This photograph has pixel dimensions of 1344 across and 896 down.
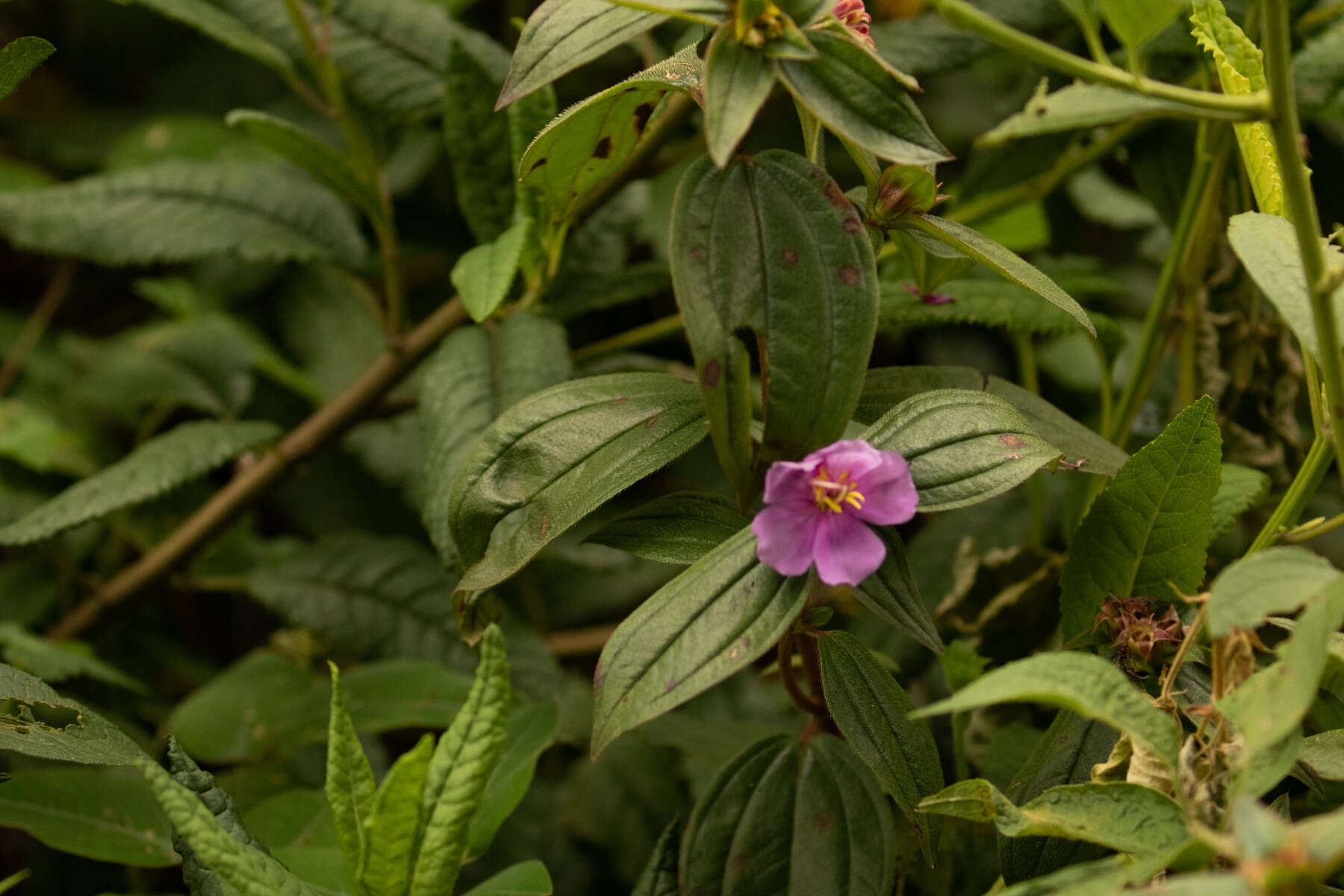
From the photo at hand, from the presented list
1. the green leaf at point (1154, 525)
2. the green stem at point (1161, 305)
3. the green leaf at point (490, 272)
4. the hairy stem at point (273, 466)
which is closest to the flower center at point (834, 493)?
the green leaf at point (1154, 525)

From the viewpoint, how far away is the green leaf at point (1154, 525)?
63cm

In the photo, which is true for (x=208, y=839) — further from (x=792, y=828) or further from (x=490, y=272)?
(x=490, y=272)

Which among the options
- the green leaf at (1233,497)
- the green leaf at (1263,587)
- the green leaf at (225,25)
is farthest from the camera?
the green leaf at (225,25)

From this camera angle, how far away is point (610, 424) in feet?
2.07

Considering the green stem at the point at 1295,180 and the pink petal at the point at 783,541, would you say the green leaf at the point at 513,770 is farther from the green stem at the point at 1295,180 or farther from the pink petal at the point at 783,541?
the green stem at the point at 1295,180

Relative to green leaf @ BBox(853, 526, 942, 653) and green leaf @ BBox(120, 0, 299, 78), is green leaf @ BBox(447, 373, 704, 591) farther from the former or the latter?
green leaf @ BBox(120, 0, 299, 78)

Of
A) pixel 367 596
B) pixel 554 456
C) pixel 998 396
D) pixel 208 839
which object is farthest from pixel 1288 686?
pixel 367 596

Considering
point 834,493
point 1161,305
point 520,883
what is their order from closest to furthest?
point 834,493
point 520,883
point 1161,305

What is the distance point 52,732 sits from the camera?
64 cm

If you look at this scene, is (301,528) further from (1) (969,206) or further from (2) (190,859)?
(1) (969,206)

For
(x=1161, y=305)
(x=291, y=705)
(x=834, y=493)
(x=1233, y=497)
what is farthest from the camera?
(x=291, y=705)

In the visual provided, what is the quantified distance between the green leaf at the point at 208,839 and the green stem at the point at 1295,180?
0.58m

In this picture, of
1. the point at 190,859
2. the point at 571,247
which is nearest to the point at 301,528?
the point at 571,247

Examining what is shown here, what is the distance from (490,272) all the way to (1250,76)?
543mm
